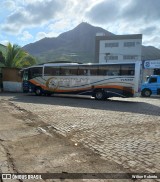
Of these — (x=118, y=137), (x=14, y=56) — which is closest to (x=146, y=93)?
(x=14, y=56)

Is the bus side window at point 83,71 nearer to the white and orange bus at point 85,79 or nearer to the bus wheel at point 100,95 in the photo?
the white and orange bus at point 85,79

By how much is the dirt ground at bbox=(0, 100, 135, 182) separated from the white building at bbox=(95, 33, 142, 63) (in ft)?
251

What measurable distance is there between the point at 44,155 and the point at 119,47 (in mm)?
82870

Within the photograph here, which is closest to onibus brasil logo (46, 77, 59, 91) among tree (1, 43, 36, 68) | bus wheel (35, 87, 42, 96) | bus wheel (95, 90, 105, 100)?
bus wheel (35, 87, 42, 96)

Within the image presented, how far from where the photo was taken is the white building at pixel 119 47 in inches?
3344

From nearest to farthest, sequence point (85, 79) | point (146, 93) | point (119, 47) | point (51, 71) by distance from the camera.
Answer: point (85, 79)
point (51, 71)
point (146, 93)
point (119, 47)

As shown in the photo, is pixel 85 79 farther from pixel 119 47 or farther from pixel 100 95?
pixel 119 47

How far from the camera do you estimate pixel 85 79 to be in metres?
24.7

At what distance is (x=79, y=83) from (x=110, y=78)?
3.26m

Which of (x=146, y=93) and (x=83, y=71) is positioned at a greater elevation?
(x=83, y=71)

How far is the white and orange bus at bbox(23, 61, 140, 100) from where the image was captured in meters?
22.3

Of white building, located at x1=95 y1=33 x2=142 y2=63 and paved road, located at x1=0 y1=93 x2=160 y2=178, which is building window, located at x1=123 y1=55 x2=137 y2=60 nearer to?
white building, located at x1=95 y1=33 x2=142 y2=63

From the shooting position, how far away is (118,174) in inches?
217

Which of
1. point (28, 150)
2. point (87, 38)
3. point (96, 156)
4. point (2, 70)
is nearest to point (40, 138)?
point (28, 150)
